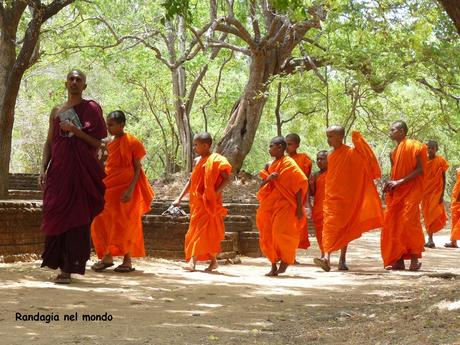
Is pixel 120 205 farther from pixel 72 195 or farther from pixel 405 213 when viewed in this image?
pixel 405 213

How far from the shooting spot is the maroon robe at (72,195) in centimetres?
773

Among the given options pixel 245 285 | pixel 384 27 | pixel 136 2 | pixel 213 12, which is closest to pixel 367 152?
pixel 245 285

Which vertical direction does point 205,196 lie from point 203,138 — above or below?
below

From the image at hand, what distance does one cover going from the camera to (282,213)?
32.7 feet

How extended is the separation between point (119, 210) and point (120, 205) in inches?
2.4

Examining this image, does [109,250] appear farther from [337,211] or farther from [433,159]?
[433,159]

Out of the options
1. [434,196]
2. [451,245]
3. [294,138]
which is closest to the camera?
[294,138]

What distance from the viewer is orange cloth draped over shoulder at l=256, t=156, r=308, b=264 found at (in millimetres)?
9867

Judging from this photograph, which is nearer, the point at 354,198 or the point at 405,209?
the point at 405,209

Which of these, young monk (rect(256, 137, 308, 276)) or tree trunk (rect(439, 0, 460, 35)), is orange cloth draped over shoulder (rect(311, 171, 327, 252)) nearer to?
young monk (rect(256, 137, 308, 276))

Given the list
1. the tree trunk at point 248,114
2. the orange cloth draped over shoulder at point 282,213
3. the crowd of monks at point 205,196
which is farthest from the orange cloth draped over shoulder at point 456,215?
the tree trunk at point 248,114

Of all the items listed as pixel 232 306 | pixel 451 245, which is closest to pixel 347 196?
pixel 232 306

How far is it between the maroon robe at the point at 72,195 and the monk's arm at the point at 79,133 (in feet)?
0.23

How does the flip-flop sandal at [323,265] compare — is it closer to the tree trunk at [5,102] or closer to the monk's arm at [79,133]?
the monk's arm at [79,133]
